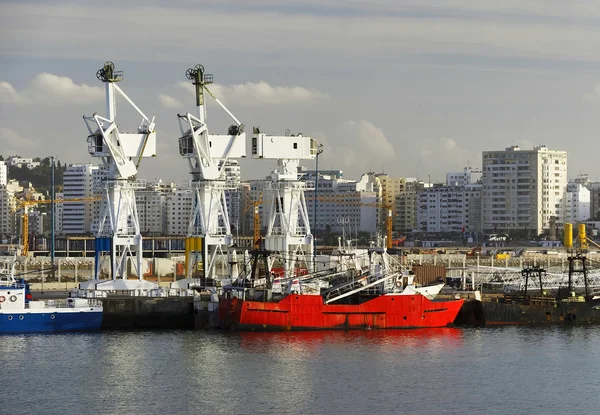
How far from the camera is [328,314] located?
218 feet

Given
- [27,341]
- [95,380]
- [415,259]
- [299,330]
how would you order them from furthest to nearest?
[415,259] < [299,330] < [27,341] < [95,380]

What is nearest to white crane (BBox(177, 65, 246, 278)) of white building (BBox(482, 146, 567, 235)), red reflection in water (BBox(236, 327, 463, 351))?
red reflection in water (BBox(236, 327, 463, 351))

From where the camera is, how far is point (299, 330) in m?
66.0

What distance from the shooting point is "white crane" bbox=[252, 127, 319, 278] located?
247 ft

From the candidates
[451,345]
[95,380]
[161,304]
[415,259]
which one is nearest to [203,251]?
[161,304]

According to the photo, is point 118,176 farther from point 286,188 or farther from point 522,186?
point 522,186

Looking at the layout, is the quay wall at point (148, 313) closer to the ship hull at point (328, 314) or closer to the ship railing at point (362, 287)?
the ship hull at point (328, 314)

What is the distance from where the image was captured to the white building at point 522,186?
193625mm

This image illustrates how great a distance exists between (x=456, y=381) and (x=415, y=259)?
74257 mm

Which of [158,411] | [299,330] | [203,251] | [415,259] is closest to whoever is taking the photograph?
[158,411]

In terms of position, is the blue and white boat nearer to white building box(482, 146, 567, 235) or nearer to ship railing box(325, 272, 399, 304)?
ship railing box(325, 272, 399, 304)

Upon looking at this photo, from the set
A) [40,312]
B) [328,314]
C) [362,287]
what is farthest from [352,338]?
[40,312]

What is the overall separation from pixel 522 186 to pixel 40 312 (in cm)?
13809

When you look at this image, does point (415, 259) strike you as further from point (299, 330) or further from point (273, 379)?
point (273, 379)
